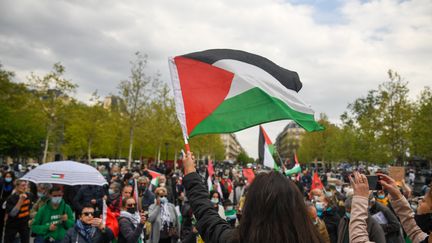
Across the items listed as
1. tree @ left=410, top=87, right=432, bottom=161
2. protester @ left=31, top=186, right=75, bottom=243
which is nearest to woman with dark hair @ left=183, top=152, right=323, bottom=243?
protester @ left=31, top=186, right=75, bottom=243

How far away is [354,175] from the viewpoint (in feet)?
7.99

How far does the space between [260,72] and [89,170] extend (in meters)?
4.85

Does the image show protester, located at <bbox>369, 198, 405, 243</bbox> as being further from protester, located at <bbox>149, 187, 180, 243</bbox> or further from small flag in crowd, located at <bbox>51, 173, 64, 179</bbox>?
small flag in crowd, located at <bbox>51, 173, 64, 179</bbox>

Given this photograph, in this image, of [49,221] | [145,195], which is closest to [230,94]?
[49,221]

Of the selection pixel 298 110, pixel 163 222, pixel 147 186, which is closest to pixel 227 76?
pixel 298 110

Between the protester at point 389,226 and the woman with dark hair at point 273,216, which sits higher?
the woman with dark hair at point 273,216

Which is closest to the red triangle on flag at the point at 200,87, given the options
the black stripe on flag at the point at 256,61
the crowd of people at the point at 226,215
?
the black stripe on flag at the point at 256,61

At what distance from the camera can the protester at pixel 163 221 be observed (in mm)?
7125

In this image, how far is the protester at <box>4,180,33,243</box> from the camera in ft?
24.5

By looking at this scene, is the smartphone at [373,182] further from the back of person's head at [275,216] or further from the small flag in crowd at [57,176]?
the small flag in crowd at [57,176]

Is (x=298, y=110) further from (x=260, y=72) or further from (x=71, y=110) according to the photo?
(x=71, y=110)

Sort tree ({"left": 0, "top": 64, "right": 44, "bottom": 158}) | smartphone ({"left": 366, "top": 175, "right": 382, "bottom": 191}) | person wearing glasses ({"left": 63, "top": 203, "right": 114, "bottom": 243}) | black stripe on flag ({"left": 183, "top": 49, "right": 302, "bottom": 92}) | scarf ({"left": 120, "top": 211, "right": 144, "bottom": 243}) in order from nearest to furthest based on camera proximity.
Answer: smartphone ({"left": 366, "top": 175, "right": 382, "bottom": 191}) → black stripe on flag ({"left": 183, "top": 49, "right": 302, "bottom": 92}) → person wearing glasses ({"left": 63, "top": 203, "right": 114, "bottom": 243}) → scarf ({"left": 120, "top": 211, "right": 144, "bottom": 243}) → tree ({"left": 0, "top": 64, "right": 44, "bottom": 158})

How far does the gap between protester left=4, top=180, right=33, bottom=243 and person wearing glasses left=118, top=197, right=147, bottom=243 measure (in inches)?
122

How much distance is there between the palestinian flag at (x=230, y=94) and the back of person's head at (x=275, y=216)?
7.24 feet
